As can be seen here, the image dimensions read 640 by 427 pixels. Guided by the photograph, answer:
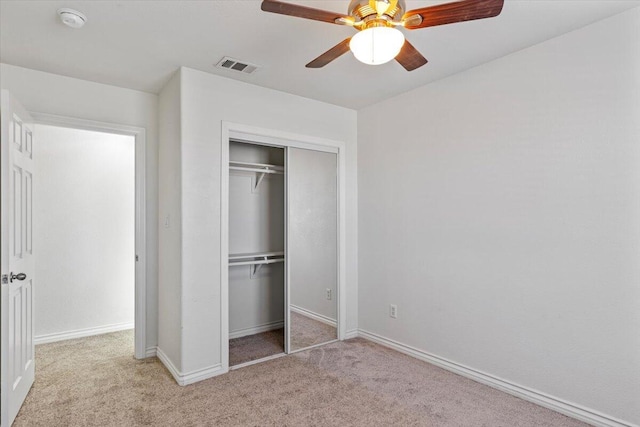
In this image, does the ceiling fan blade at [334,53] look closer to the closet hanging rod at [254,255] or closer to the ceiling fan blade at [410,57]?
the ceiling fan blade at [410,57]

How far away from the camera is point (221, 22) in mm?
2246

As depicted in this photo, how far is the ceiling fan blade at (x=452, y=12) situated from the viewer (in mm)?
1521

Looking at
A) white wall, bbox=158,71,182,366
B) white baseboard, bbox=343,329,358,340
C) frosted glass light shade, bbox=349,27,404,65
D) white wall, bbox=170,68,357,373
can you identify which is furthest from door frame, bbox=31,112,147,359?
frosted glass light shade, bbox=349,27,404,65

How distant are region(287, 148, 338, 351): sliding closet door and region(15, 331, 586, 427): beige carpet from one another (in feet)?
1.24

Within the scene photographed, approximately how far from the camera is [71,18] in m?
2.14

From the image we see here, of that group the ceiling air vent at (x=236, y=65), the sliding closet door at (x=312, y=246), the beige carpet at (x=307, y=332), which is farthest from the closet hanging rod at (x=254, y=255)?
the ceiling air vent at (x=236, y=65)

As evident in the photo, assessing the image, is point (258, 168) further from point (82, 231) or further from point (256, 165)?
point (82, 231)

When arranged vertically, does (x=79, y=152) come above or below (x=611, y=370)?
above

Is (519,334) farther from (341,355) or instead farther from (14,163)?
(14,163)

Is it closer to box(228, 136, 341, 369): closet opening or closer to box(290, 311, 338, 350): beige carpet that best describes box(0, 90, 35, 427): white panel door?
box(228, 136, 341, 369): closet opening

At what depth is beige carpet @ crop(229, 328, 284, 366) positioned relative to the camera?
3329mm

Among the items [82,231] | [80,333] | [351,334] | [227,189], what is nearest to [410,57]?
[227,189]

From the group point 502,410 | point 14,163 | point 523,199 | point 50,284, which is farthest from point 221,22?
point 50,284

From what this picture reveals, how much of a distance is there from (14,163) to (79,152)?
6.30ft
